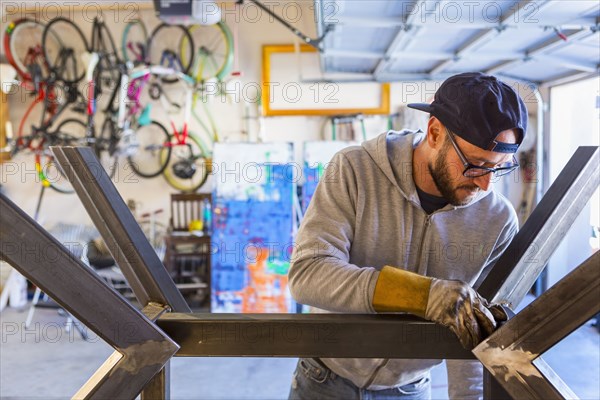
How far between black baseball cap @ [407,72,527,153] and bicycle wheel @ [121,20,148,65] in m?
5.91

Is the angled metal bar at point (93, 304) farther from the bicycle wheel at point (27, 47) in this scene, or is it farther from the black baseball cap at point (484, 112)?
the bicycle wheel at point (27, 47)

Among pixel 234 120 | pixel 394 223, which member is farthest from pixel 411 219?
pixel 234 120

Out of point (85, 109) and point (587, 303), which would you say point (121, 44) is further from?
point (587, 303)

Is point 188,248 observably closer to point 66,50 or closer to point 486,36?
point 66,50

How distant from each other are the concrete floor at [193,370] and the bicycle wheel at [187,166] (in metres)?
2.26

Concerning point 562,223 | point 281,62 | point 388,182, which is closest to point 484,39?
point 388,182

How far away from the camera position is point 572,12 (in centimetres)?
289

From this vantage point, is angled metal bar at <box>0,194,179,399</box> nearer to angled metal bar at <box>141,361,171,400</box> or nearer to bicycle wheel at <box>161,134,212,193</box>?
angled metal bar at <box>141,361,171,400</box>

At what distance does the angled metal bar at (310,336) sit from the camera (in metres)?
1.04

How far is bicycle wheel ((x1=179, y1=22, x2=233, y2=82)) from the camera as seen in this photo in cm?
673

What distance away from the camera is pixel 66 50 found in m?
6.95

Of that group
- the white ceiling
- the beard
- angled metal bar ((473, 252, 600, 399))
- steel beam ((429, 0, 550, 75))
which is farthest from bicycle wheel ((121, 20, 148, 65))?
angled metal bar ((473, 252, 600, 399))

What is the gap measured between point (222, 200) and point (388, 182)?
12.7ft

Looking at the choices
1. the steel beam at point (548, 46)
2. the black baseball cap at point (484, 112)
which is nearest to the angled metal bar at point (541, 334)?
the black baseball cap at point (484, 112)
